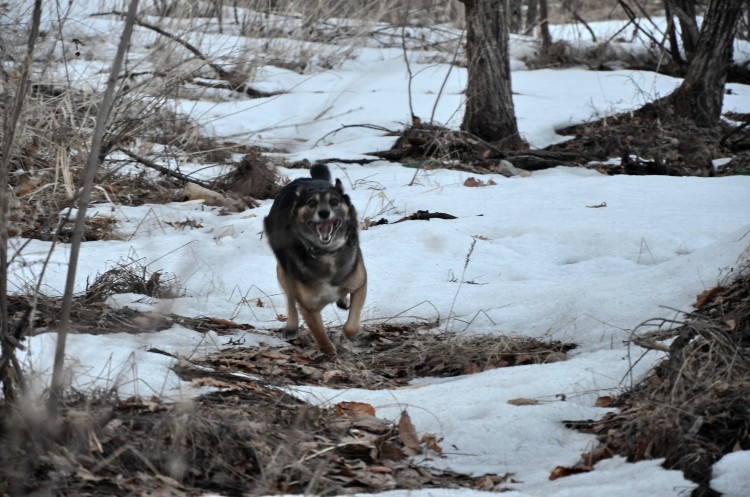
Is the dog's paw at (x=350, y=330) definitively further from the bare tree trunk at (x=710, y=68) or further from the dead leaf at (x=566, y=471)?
the bare tree trunk at (x=710, y=68)

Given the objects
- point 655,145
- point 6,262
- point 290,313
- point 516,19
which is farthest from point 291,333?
point 516,19

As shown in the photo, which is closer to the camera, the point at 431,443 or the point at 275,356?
the point at 431,443

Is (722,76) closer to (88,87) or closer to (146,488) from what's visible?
(88,87)

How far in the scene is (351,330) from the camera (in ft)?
19.5

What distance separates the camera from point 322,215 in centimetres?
584

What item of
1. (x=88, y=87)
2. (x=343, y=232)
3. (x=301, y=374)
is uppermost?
(x=88, y=87)

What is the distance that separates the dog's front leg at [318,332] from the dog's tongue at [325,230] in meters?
0.46

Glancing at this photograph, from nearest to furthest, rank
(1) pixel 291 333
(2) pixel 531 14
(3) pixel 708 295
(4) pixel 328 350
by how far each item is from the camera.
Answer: (3) pixel 708 295, (4) pixel 328 350, (1) pixel 291 333, (2) pixel 531 14

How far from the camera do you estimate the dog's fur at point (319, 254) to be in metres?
5.85

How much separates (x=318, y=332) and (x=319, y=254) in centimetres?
53

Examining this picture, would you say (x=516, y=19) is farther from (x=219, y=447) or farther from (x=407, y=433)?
(x=219, y=447)

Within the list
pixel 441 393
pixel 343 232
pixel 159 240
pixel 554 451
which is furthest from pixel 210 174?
pixel 554 451

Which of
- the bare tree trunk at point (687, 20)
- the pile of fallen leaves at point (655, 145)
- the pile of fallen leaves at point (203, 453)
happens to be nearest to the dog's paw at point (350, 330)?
the pile of fallen leaves at point (203, 453)

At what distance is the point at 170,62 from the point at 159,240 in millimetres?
1714
